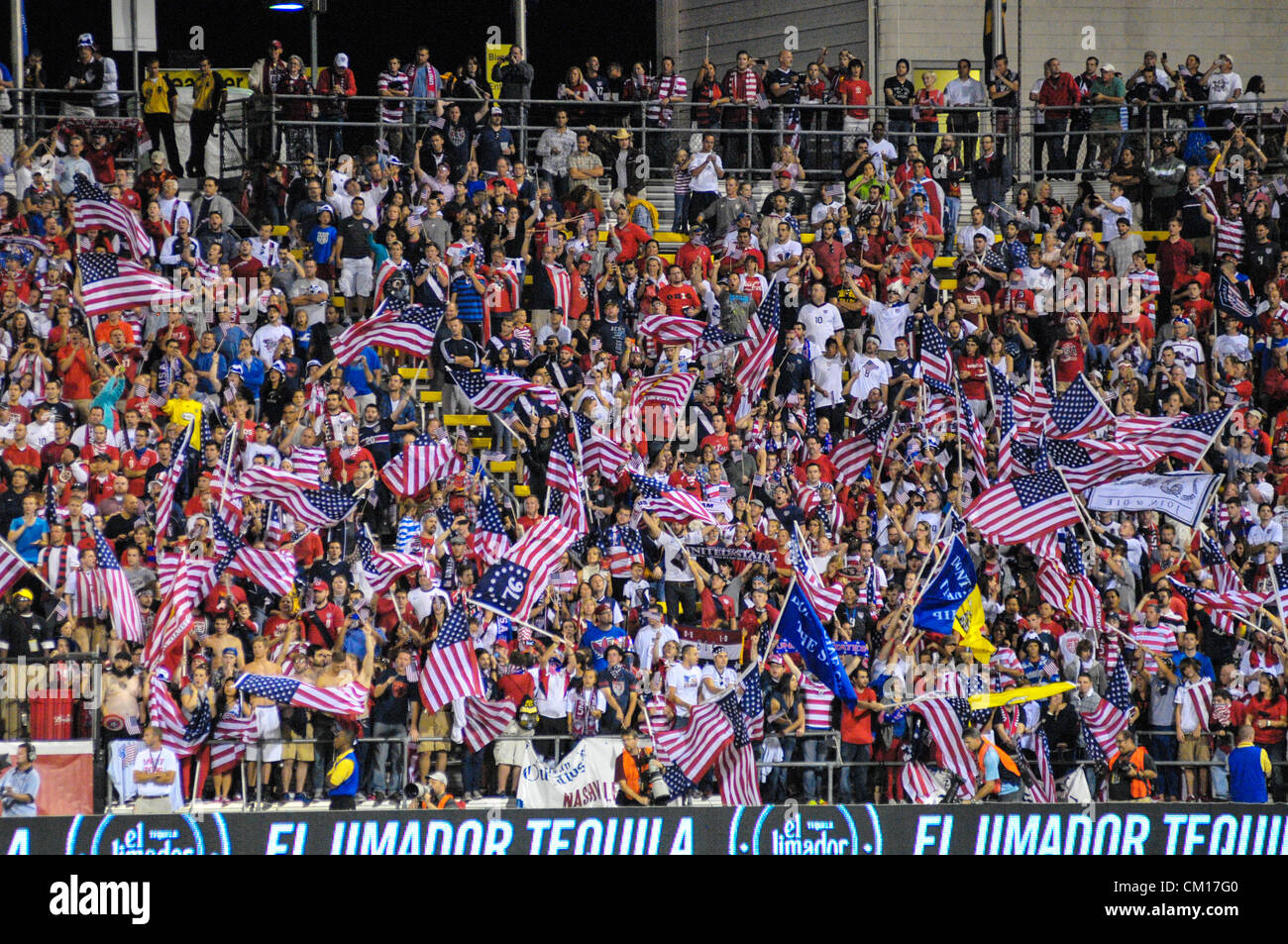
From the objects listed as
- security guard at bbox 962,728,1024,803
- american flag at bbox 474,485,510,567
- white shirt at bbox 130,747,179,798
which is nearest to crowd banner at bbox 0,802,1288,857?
white shirt at bbox 130,747,179,798

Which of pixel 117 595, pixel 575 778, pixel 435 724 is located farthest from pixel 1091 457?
pixel 117 595

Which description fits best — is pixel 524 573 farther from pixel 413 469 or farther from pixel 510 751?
pixel 413 469

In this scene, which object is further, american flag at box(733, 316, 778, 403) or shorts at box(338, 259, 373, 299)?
shorts at box(338, 259, 373, 299)

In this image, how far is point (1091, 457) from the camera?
23.9 meters

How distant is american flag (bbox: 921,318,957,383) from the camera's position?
2527 cm

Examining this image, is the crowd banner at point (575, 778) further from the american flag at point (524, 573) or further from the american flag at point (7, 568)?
the american flag at point (7, 568)

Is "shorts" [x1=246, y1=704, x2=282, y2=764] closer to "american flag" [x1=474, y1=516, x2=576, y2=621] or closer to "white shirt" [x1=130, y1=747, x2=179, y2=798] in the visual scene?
"white shirt" [x1=130, y1=747, x2=179, y2=798]

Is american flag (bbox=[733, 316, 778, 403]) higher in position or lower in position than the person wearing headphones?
higher

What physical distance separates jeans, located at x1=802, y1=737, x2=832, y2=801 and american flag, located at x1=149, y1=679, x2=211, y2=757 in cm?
510

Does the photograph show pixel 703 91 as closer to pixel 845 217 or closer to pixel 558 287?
pixel 845 217

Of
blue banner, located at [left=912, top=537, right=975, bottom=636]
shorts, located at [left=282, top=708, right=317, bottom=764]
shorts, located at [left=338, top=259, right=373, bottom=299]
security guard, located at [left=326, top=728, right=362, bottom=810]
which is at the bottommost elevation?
security guard, located at [left=326, top=728, right=362, bottom=810]

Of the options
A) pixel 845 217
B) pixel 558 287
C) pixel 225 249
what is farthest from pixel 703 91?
pixel 225 249

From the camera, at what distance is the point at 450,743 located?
66.8 ft

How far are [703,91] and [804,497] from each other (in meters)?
8.18
